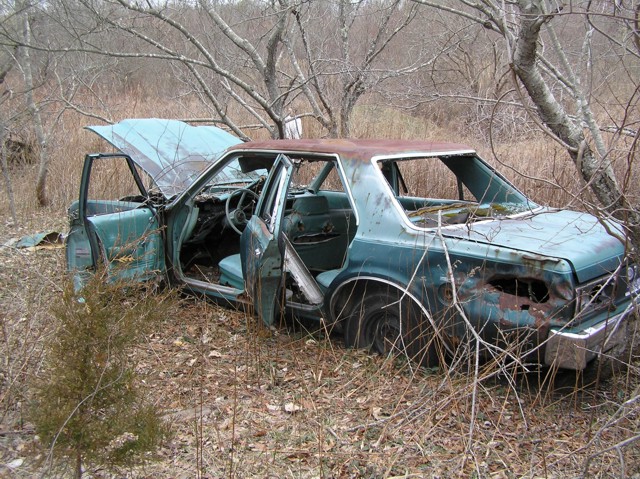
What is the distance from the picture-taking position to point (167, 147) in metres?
5.82

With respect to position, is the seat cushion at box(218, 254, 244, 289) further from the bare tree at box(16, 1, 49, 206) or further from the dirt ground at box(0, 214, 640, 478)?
the bare tree at box(16, 1, 49, 206)

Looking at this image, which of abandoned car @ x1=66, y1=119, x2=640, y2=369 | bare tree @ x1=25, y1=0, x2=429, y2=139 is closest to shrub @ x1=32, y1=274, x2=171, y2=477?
abandoned car @ x1=66, y1=119, x2=640, y2=369

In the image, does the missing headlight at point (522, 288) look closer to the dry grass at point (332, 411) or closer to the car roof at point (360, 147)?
the dry grass at point (332, 411)

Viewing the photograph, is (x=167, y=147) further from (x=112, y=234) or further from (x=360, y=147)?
(x=360, y=147)

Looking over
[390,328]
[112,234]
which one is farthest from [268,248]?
[112,234]

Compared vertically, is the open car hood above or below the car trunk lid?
above

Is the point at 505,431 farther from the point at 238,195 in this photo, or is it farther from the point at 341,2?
the point at 341,2

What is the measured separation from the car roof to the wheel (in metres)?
0.99

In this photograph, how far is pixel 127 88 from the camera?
1659 cm

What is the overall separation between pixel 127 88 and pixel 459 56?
915cm

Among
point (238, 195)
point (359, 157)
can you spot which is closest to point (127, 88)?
point (238, 195)

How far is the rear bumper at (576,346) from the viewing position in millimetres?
3115

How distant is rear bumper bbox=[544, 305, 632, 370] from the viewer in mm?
3115

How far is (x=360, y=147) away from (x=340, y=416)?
6.08ft
